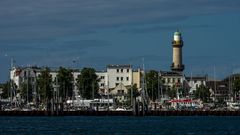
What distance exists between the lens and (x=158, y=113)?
199875 mm

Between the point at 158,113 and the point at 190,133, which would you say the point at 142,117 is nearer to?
the point at 158,113

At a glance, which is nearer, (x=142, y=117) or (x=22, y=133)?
(x=22, y=133)

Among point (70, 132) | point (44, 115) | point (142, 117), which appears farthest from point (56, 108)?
point (70, 132)

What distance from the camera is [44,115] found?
194 metres

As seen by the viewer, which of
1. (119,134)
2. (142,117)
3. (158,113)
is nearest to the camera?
(119,134)

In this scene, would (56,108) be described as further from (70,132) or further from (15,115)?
(70,132)

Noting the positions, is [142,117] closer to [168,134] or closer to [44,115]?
[44,115]

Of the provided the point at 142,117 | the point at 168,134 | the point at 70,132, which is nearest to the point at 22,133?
the point at 70,132

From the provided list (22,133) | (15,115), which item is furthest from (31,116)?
(22,133)

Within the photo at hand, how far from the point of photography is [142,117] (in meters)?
188

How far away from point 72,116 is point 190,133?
86263 mm

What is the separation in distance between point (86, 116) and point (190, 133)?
87.0 m

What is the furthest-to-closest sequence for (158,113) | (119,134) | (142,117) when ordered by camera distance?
(158,113) → (142,117) → (119,134)

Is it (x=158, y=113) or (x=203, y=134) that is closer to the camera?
(x=203, y=134)
